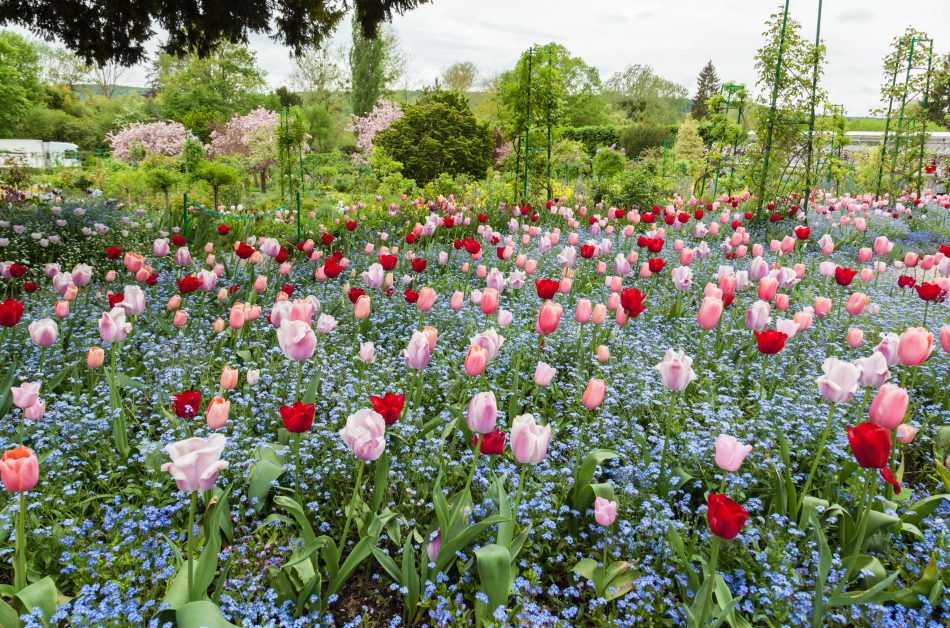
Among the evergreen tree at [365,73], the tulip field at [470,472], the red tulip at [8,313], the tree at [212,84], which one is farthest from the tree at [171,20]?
the evergreen tree at [365,73]

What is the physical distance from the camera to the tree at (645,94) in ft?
143

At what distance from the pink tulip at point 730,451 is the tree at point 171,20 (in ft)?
14.9

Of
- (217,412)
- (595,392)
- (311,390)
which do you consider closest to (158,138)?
(311,390)

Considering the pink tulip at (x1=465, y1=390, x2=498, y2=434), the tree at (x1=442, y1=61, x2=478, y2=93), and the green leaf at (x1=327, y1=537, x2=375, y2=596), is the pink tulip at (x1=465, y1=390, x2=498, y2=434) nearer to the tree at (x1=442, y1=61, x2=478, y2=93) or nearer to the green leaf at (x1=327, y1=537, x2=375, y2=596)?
the green leaf at (x1=327, y1=537, x2=375, y2=596)

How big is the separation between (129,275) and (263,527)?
3991mm

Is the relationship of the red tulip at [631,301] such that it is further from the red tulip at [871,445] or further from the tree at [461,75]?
the tree at [461,75]

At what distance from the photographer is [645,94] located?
152 feet

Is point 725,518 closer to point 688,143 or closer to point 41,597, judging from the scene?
point 41,597

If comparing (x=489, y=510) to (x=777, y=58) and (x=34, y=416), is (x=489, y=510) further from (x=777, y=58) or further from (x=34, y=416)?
(x=777, y=58)

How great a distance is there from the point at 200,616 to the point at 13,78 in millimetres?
37106

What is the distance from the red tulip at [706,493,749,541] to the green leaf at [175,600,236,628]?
128 cm

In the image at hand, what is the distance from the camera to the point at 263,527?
2.16m

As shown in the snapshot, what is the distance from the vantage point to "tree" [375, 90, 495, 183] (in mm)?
15797

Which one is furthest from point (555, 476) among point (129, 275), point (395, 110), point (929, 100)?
point (395, 110)
